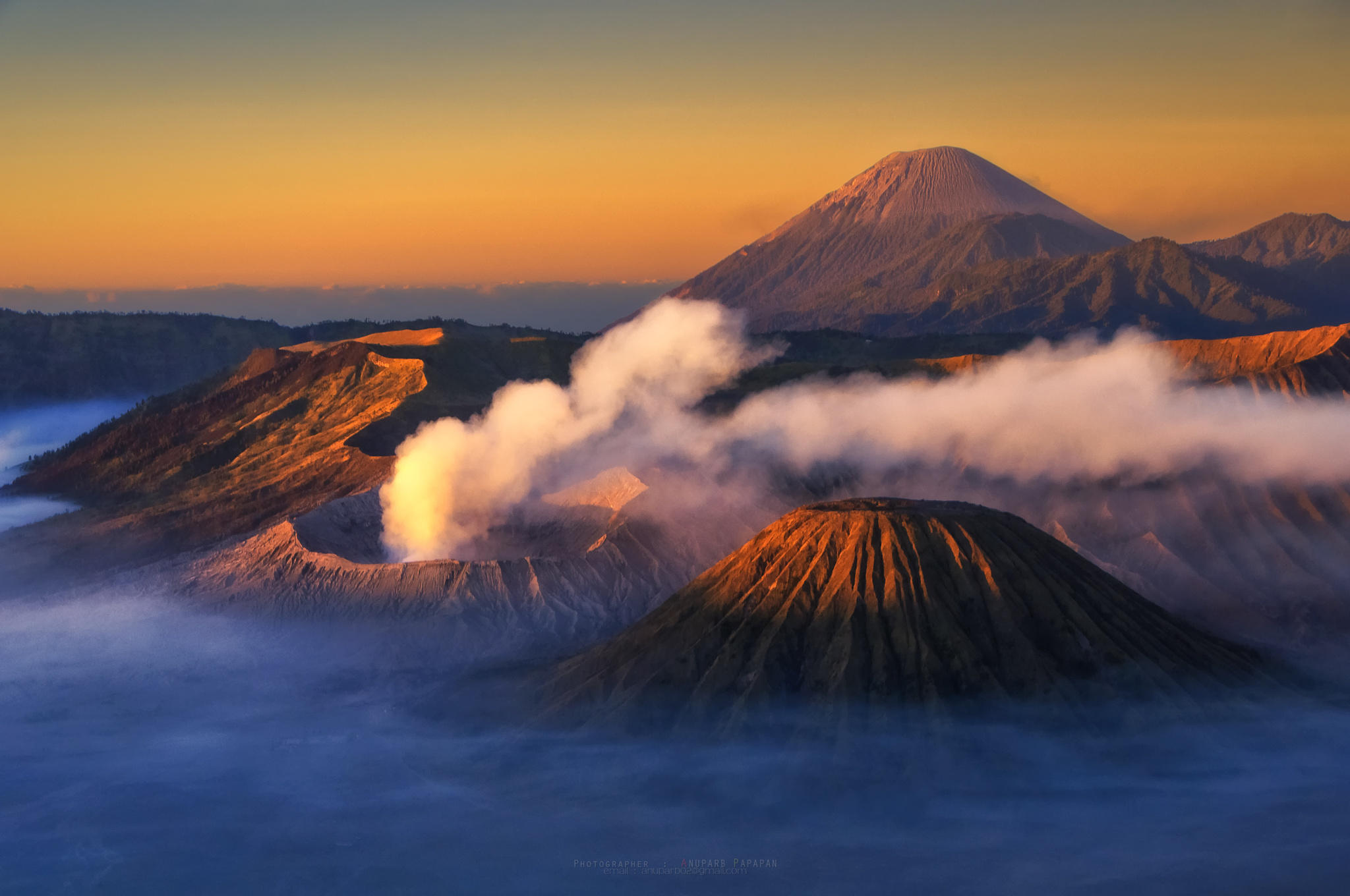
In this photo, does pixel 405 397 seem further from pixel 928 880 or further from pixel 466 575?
pixel 928 880

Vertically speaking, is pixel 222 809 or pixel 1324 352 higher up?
pixel 1324 352

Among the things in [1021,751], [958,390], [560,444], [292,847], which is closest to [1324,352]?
[958,390]

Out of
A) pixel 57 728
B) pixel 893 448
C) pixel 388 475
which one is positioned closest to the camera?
pixel 57 728

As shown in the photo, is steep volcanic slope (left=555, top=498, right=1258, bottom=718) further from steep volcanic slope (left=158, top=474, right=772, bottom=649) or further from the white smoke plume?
the white smoke plume

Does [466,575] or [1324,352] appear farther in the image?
[1324,352]

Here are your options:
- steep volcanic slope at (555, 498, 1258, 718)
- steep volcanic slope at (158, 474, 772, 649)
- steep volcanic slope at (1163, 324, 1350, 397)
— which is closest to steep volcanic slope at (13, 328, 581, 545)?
steep volcanic slope at (158, 474, 772, 649)

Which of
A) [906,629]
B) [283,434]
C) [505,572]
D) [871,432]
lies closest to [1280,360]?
[871,432]

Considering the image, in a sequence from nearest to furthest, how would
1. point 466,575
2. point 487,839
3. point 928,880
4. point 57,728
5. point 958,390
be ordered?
point 928,880 < point 487,839 < point 57,728 < point 466,575 < point 958,390
